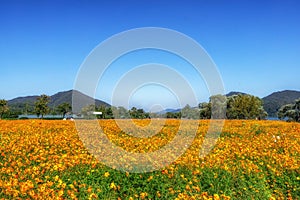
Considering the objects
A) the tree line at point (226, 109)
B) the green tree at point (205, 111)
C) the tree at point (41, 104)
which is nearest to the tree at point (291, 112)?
the tree line at point (226, 109)

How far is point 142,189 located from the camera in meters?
7.12

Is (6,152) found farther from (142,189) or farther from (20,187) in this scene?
(142,189)

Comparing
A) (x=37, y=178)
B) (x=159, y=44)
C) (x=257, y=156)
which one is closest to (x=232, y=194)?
(x=257, y=156)

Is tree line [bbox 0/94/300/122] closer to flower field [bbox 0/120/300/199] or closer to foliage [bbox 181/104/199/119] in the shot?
foliage [bbox 181/104/199/119]

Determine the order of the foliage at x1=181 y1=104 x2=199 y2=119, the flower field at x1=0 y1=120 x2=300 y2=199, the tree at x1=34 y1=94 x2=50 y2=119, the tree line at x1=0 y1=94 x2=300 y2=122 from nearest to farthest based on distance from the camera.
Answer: the flower field at x1=0 y1=120 x2=300 y2=199 < the foliage at x1=181 y1=104 x2=199 y2=119 < the tree line at x1=0 y1=94 x2=300 y2=122 < the tree at x1=34 y1=94 x2=50 y2=119

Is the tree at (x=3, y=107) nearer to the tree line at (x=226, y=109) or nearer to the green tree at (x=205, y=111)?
the tree line at (x=226, y=109)

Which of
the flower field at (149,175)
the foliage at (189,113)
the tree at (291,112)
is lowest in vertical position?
the flower field at (149,175)

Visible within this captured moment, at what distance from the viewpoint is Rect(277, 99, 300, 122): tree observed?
5917 centimetres

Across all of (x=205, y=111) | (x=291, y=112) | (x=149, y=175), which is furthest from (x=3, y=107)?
(x=149, y=175)

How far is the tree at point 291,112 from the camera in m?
59.2

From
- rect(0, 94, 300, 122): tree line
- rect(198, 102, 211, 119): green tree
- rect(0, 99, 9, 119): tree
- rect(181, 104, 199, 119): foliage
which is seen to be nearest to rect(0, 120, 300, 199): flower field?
rect(181, 104, 199, 119): foliage

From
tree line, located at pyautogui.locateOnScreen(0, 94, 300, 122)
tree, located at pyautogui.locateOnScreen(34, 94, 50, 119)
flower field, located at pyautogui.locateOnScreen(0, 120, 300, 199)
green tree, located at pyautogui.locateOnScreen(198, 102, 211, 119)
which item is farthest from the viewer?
tree, located at pyautogui.locateOnScreen(34, 94, 50, 119)

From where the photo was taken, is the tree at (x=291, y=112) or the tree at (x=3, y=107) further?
the tree at (x=291, y=112)

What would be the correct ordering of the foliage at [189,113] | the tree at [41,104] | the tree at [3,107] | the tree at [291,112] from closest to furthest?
the foliage at [189,113]
the tree at [3,107]
the tree at [291,112]
the tree at [41,104]
